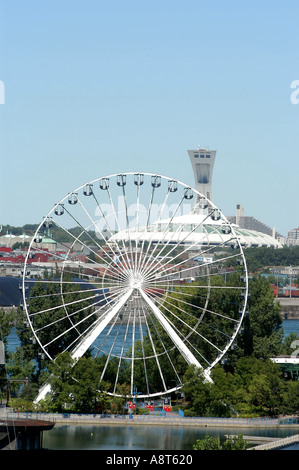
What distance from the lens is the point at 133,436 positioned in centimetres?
2948

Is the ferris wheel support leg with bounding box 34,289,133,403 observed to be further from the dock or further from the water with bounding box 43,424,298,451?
the dock

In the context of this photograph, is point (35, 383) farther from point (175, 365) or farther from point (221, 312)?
point (221, 312)

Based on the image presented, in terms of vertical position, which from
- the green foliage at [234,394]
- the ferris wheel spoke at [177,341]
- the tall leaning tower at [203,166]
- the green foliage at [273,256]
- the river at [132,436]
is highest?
the tall leaning tower at [203,166]

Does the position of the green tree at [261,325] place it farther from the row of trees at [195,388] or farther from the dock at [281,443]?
the dock at [281,443]

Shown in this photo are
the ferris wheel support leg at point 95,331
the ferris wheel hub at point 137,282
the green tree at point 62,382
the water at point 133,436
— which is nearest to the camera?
the water at point 133,436

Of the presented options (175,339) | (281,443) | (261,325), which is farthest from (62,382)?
(261,325)

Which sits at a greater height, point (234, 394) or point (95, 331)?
point (95, 331)

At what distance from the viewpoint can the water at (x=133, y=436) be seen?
27.9 metres

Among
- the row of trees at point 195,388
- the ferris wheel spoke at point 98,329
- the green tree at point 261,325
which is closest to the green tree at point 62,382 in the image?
the row of trees at point 195,388

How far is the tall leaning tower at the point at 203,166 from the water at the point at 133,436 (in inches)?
5716

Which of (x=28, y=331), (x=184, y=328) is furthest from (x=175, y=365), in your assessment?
(x=28, y=331)

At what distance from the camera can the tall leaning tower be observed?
17588 centimetres

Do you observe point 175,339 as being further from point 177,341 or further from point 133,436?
point 133,436

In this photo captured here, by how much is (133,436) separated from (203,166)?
14810cm
